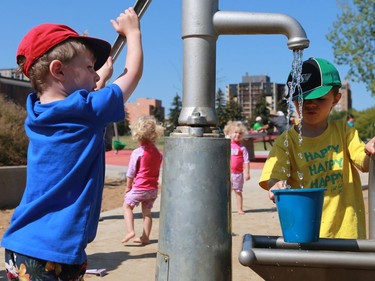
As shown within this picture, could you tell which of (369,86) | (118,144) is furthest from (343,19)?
(118,144)

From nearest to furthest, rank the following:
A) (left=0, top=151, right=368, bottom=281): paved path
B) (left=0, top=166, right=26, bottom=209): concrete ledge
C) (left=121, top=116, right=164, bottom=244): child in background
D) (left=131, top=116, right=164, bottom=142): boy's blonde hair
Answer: (left=0, top=151, right=368, bottom=281): paved path, (left=121, top=116, right=164, bottom=244): child in background, (left=131, top=116, right=164, bottom=142): boy's blonde hair, (left=0, top=166, right=26, bottom=209): concrete ledge

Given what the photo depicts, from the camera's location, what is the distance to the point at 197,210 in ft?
5.41

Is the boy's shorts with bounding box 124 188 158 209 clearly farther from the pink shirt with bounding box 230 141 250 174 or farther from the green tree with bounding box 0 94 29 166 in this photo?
the green tree with bounding box 0 94 29 166

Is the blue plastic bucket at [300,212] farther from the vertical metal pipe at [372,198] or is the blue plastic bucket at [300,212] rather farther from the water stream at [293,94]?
the water stream at [293,94]

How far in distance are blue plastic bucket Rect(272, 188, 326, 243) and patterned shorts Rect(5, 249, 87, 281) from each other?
72 cm

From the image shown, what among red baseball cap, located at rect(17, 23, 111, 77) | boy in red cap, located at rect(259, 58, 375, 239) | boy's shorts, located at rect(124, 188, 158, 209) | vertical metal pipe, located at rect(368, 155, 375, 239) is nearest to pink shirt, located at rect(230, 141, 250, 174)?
boy's shorts, located at rect(124, 188, 158, 209)

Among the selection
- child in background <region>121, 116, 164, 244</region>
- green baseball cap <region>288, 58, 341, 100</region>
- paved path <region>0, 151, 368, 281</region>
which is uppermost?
green baseball cap <region>288, 58, 341, 100</region>

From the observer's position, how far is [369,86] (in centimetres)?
2722

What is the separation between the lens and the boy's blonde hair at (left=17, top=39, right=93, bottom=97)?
5.98ft

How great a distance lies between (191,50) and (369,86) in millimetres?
27268

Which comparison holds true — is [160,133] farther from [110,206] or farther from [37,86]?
[37,86]

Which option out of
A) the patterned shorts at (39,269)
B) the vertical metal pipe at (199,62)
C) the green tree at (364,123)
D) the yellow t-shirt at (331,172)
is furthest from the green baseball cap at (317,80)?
the green tree at (364,123)

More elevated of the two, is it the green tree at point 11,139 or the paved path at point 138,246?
the green tree at point 11,139

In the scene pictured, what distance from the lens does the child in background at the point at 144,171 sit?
5609mm
